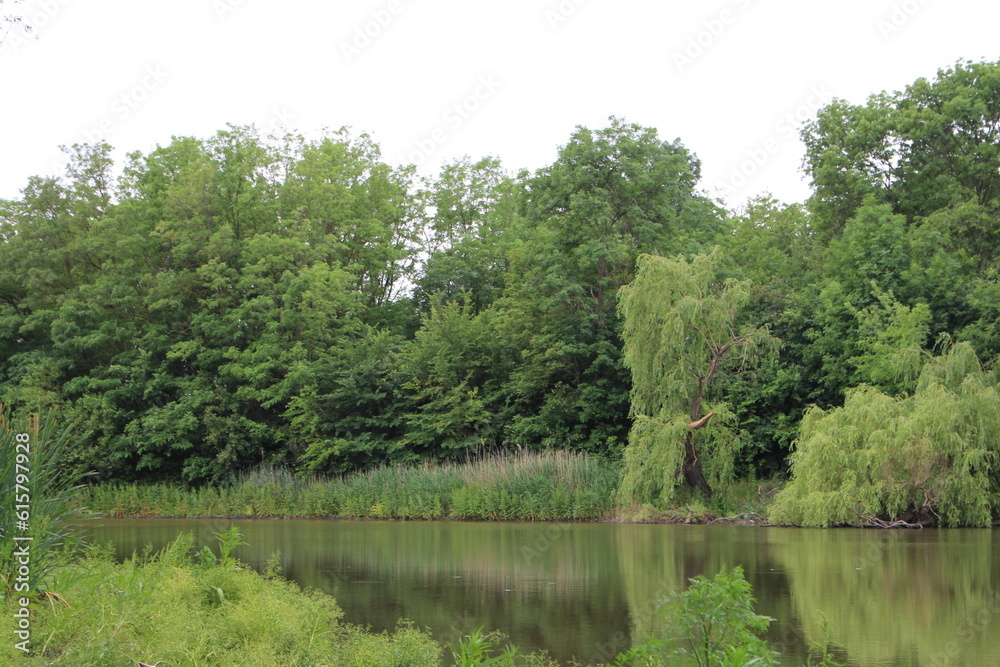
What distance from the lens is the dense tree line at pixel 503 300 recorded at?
91.9 ft

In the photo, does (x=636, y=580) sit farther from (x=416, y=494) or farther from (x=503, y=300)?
(x=503, y=300)

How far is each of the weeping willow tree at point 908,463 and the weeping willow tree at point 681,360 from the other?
3424 millimetres

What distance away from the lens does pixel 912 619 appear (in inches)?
407

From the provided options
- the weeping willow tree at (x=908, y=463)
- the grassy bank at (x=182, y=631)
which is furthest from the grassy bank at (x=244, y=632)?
the weeping willow tree at (x=908, y=463)

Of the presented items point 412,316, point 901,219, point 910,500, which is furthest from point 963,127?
point 412,316

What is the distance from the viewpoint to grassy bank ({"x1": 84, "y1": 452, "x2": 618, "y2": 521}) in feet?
86.6

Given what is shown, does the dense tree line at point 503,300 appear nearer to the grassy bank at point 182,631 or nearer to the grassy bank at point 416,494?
the grassy bank at point 416,494

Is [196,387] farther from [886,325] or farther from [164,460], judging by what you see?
[886,325]

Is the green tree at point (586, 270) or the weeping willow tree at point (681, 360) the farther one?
the green tree at point (586, 270)

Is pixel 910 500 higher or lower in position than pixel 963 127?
lower

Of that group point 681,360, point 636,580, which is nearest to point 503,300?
point 681,360

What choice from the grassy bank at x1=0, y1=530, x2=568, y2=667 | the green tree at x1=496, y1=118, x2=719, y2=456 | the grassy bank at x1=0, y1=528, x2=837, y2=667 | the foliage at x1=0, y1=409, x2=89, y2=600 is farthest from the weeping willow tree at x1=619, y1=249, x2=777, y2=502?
the foliage at x1=0, y1=409, x2=89, y2=600

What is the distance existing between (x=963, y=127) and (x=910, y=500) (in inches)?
720

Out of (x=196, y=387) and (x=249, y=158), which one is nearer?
(x=196, y=387)
